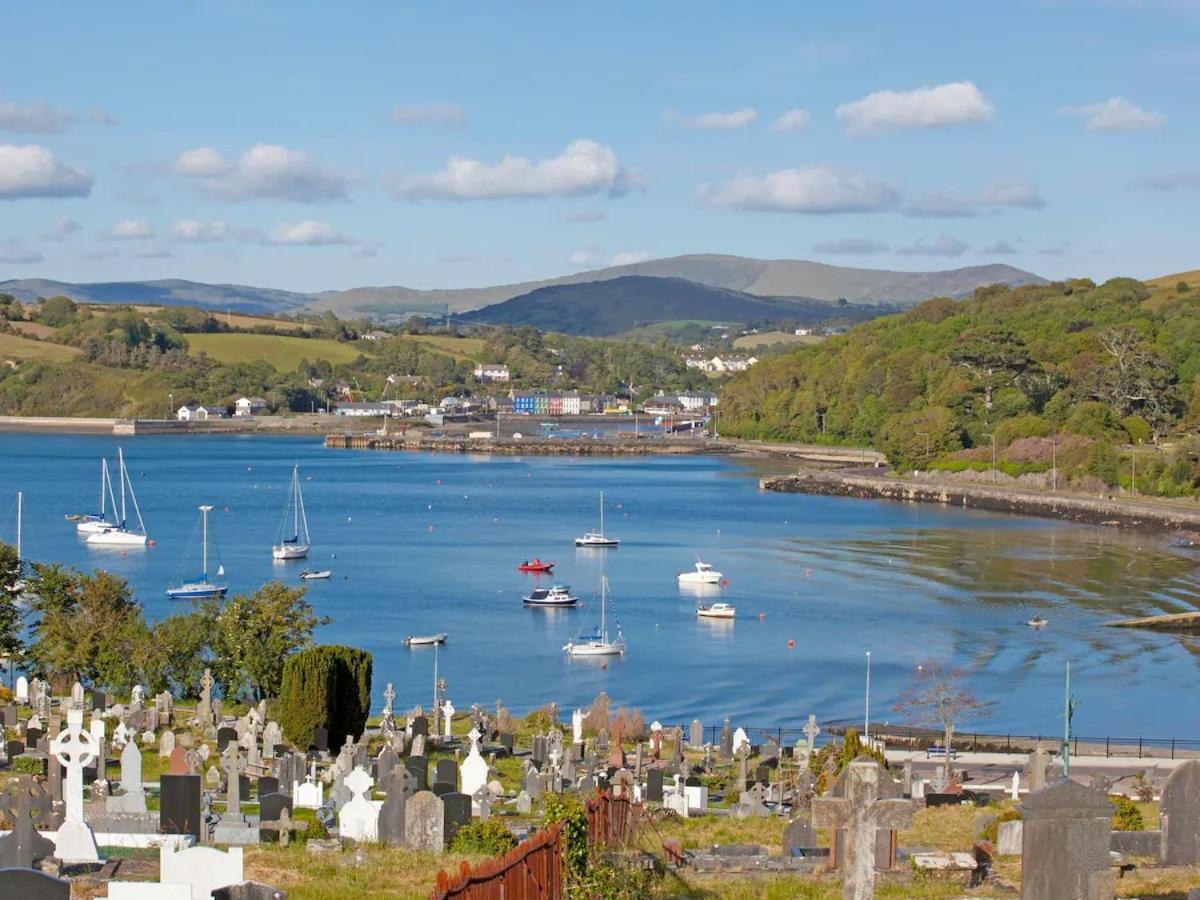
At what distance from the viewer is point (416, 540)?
2437 inches

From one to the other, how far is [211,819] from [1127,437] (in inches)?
3074

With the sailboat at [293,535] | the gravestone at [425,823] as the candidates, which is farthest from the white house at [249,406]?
the gravestone at [425,823]

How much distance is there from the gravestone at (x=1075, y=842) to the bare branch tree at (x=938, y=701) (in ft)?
47.9

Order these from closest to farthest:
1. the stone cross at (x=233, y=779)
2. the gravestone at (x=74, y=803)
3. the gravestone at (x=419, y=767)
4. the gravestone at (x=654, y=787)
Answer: the gravestone at (x=74, y=803)
the stone cross at (x=233, y=779)
the gravestone at (x=419, y=767)
the gravestone at (x=654, y=787)

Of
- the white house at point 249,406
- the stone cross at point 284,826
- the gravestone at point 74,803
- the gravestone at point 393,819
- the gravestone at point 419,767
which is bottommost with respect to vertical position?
the gravestone at point 419,767

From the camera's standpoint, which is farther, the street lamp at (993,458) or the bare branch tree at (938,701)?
the street lamp at (993,458)

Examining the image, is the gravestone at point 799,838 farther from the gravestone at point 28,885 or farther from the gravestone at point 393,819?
the gravestone at point 28,885

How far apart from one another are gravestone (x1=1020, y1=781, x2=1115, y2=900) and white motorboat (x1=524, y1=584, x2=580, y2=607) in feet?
120

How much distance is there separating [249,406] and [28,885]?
6161 inches

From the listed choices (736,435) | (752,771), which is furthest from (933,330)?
(752,771)

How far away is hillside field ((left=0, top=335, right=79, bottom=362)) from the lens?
170 meters

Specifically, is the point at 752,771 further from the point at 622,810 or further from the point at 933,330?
the point at 933,330

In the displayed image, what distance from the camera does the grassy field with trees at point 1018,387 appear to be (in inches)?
3295

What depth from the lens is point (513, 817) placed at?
13758 mm
